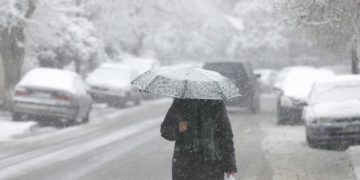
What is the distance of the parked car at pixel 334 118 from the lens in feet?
51.8

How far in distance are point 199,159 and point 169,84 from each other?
802 mm

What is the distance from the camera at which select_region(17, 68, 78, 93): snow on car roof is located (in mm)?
20672

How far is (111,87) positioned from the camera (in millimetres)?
30219

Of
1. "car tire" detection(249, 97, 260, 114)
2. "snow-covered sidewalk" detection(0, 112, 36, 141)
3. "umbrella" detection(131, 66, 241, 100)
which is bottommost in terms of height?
"car tire" detection(249, 97, 260, 114)

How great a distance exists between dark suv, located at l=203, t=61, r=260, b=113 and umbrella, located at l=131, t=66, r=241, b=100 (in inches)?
738

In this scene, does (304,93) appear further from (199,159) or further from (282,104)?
(199,159)

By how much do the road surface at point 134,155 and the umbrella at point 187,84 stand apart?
4763 millimetres

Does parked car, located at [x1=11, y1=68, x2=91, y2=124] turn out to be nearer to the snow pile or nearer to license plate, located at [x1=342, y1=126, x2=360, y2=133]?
the snow pile

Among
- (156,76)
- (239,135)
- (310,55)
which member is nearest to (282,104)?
(239,135)

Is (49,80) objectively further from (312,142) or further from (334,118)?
(334,118)

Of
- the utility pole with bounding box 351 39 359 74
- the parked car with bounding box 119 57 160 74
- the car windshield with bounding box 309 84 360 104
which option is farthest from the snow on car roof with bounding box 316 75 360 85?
the parked car with bounding box 119 57 160 74

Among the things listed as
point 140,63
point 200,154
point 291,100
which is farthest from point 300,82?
point 200,154

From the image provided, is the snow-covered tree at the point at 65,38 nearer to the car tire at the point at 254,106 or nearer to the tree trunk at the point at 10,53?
the tree trunk at the point at 10,53

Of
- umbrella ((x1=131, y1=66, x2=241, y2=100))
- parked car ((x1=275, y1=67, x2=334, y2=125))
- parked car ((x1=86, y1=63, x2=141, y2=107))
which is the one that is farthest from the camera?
parked car ((x1=86, y1=63, x2=141, y2=107))
